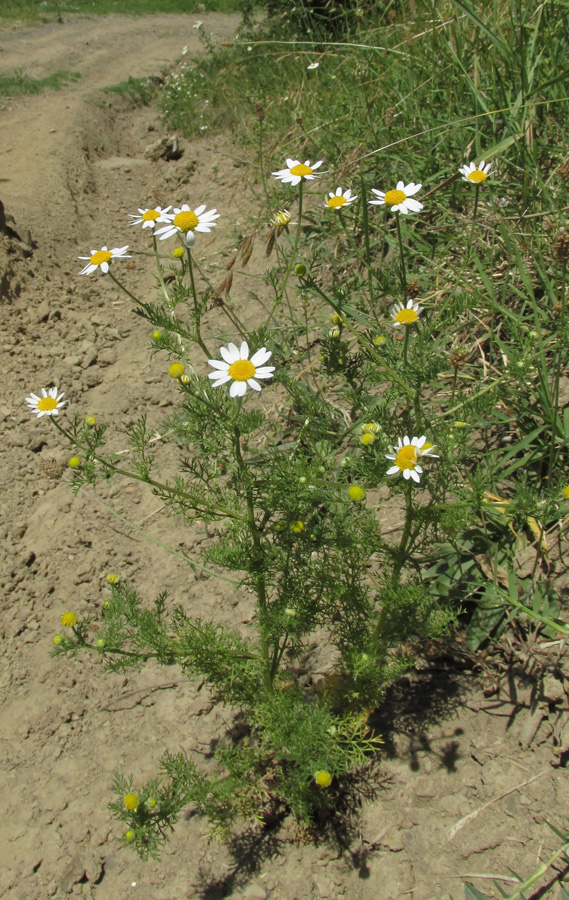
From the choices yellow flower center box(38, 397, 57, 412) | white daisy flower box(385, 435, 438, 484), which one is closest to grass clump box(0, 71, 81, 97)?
yellow flower center box(38, 397, 57, 412)

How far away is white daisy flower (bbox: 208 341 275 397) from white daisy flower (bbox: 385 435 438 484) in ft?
1.24

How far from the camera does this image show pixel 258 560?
1.79 meters

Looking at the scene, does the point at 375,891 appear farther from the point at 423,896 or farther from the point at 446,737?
the point at 446,737

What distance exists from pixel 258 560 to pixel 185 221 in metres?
0.93

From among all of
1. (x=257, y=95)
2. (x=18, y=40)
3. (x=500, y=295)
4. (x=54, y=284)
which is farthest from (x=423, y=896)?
(x=18, y=40)

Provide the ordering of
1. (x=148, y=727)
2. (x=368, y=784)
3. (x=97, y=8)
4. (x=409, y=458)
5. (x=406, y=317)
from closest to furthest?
(x=409, y=458), (x=406, y=317), (x=368, y=784), (x=148, y=727), (x=97, y=8)

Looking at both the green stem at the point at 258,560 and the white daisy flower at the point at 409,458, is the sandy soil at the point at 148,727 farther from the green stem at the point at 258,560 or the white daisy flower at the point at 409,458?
the white daisy flower at the point at 409,458

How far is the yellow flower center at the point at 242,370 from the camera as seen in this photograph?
1517 mm

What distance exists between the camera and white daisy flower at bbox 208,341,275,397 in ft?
4.93

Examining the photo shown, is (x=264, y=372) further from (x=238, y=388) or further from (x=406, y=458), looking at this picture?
(x=406, y=458)

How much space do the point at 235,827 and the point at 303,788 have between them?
14.9 inches

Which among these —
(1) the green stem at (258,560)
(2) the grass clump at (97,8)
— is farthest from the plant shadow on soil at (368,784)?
(2) the grass clump at (97,8)

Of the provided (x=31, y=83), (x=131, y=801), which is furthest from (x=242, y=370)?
(x=31, y=83)

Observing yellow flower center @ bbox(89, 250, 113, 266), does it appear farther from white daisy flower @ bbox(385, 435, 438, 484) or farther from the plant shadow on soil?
the plant shadow on soil
